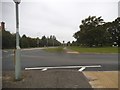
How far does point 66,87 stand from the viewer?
821cm

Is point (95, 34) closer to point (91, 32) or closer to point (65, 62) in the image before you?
point (91, 32)

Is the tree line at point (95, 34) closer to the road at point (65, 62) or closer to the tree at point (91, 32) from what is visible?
the tree at point (91, 32)

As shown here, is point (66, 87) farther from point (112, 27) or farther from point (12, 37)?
point (112, 27)

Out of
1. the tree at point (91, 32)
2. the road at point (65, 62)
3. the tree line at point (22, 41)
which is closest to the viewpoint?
the road at point (65, 62)

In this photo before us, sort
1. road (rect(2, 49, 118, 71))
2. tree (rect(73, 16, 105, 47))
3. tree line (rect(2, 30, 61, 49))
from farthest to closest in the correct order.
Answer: tree (rect(73, 16, 105, 47)) → tree line (rect(2, 30, 61, 49)) → road (rect(2, 49, 118, 71))

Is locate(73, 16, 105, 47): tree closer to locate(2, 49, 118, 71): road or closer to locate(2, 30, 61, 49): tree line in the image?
locate(2, 30, 61, 49): tree line

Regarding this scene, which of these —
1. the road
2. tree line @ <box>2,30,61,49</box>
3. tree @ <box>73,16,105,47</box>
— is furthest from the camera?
tree @ <box>73,16,105,47</box>

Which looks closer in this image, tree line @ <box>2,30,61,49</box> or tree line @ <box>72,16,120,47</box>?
tree line @ <box>2,30,61,49</box>

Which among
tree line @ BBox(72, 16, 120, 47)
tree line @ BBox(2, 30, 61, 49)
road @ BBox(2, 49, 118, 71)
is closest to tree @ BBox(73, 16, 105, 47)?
tree line @ BBox(72, 16, 120, 47)

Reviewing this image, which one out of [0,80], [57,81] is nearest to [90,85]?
[57,81]

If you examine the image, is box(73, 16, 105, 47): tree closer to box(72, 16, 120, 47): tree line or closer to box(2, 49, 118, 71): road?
box(72, 16, 120, 47): tree line

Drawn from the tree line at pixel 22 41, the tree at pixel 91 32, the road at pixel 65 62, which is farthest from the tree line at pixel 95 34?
the road at pixel 65 62

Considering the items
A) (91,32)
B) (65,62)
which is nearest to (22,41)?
(91,32)

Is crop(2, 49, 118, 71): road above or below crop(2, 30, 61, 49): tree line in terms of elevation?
below
